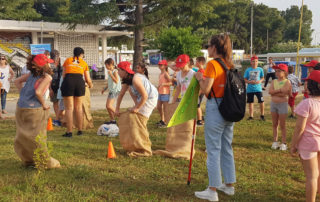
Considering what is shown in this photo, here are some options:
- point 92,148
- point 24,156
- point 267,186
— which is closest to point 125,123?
point 92,148

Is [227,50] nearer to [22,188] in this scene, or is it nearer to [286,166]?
[286,166]

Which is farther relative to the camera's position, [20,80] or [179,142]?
[179,142]

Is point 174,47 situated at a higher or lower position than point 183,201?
higher

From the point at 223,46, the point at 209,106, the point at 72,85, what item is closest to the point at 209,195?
the point at 209,106

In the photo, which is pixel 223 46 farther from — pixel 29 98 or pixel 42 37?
pixel 42 37

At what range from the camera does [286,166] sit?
5.62 meters

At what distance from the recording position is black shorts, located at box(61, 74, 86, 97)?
289 inches

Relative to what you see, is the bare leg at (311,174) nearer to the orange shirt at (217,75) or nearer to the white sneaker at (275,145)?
the orange shirt at (217,75)

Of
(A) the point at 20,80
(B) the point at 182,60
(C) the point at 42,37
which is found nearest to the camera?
(A) the point at 20,80

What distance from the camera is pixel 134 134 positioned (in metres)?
6.00

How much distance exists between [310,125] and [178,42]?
96.6ft

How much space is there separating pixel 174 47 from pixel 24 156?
28.5 m

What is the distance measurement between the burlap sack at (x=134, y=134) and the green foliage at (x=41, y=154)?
1.53 m

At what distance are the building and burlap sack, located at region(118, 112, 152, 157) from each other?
1547 cm
